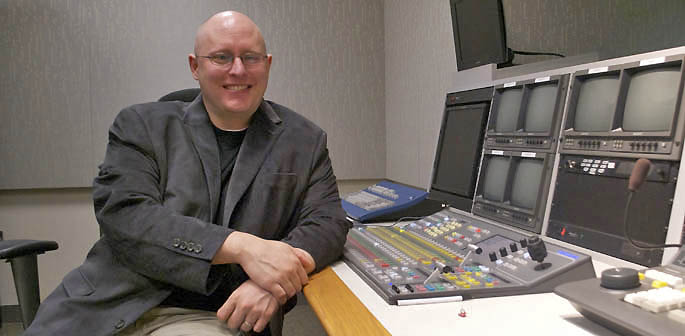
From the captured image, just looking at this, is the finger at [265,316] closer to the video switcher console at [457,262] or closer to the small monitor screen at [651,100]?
the video switcher console at [457,262]

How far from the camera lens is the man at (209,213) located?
1.18 meters

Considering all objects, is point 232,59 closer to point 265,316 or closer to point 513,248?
point 265,316

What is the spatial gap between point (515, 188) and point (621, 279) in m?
0.67

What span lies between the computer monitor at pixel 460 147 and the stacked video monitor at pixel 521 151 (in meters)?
0.04

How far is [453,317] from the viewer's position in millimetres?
867

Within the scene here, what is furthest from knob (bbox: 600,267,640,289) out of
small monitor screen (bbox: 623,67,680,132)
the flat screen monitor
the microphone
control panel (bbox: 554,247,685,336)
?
the flat screen monitor

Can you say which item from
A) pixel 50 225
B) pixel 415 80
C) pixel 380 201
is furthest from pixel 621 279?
pixel 50 225

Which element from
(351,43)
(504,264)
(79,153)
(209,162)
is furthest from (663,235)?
(79,153)

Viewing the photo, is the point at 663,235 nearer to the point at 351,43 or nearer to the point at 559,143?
the point at 559,143

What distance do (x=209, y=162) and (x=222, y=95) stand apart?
19cm

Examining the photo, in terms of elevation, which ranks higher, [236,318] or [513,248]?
[513,248]

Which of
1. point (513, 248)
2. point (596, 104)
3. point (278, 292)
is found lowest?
point (278, 292)

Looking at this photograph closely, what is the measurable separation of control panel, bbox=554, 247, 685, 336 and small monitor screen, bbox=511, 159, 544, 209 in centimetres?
49

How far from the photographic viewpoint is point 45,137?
2734 millimetres
